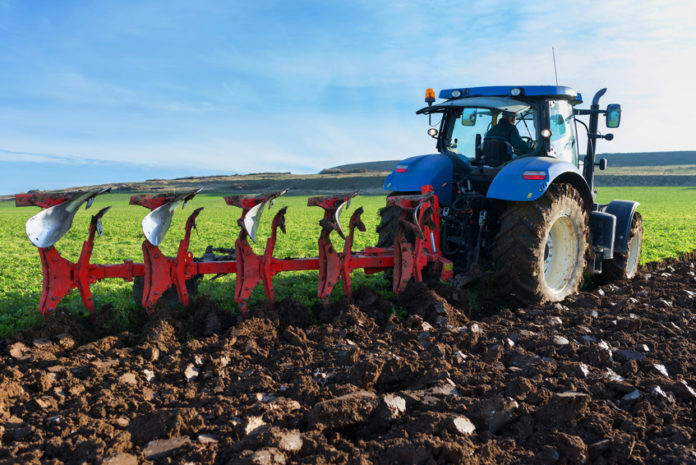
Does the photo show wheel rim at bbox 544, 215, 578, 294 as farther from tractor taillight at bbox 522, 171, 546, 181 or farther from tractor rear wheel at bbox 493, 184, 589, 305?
tractor taillight at bbox 522, 171, 546, 181

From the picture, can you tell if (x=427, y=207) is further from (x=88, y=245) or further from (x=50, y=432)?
(x=50, y=432)

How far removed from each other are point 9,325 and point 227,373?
3.02 meters

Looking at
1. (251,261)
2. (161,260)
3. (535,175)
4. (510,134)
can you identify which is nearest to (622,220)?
(510,134)

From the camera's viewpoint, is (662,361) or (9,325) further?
(9,325)

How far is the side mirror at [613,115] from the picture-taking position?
6.95m

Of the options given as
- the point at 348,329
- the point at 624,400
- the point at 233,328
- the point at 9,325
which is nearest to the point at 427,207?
the point at 348,329

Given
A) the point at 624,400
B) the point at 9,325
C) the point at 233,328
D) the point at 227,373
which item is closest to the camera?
the point at 624,400

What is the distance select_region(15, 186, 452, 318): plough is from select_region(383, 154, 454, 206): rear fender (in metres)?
0.69

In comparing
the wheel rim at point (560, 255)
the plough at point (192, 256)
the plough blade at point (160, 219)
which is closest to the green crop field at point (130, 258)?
the plough at point (192, 256)

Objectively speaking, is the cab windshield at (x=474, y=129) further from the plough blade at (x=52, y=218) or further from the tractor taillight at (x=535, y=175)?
the plough blade at (x=52, y=218)

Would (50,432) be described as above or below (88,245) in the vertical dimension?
below

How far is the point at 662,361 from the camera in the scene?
13.7ft

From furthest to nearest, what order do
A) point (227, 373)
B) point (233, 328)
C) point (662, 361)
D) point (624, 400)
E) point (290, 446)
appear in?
point (233, 328) < point (662, 361) < point (227, 373) < point (624, 400) < point (290, 446)

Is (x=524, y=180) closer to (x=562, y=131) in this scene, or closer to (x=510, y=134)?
(x=510, y=134)
